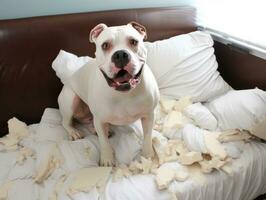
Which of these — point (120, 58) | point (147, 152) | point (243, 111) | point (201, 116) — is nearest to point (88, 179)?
point (147, 152)

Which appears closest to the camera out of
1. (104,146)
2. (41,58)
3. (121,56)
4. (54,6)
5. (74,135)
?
(121,56)

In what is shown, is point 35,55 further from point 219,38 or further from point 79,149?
point 219,38

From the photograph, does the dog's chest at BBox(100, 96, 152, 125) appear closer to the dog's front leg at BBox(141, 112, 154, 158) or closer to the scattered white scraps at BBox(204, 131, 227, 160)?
the dog's front leg at BBox(141, 112, 154, 158)

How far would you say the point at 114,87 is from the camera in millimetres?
1107

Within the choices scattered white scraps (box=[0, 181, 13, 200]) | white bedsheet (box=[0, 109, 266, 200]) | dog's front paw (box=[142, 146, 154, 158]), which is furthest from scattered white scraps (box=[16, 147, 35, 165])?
dog's front paw (box=[142, 146, 154, 158])

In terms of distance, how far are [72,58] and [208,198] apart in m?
1.01

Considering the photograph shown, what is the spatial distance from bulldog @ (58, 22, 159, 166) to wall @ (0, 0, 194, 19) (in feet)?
1.64

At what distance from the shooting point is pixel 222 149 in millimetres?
1301

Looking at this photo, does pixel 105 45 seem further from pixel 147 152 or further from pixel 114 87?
pixel 147 152

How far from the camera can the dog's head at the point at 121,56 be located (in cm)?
105

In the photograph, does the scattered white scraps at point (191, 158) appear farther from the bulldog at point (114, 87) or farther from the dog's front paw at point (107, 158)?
the dog's front paw at point (107, 158)

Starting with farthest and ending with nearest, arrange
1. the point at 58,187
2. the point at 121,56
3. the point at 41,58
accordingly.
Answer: the point at 41,58, the point at 58,187, the point at 121,56

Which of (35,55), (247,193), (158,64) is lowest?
(247,193)

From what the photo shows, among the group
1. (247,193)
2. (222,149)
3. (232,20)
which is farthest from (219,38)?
(247,193)
